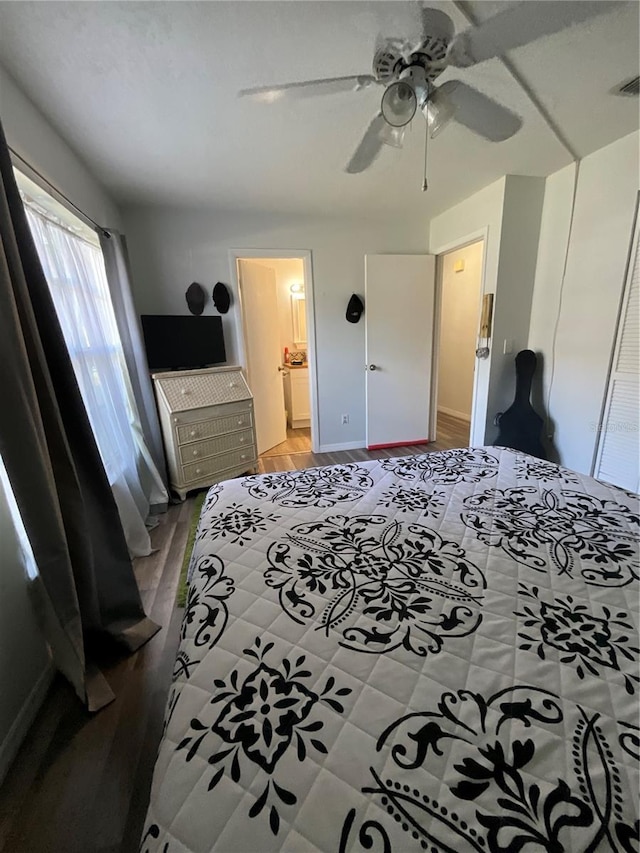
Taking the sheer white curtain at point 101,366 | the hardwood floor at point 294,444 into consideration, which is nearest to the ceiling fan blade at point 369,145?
the sheer white curtain at point 101,366

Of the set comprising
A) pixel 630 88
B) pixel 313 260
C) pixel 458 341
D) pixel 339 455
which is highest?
pixel 630 88

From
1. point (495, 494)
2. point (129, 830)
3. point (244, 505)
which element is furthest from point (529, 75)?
point (129, 830)

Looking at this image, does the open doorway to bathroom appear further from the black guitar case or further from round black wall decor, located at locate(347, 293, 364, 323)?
the black guitar case

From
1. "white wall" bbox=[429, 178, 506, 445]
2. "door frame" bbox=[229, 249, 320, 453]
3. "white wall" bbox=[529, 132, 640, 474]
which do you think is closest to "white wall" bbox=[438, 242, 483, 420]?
"white wall" bbox=[429, 178, 506, 445]

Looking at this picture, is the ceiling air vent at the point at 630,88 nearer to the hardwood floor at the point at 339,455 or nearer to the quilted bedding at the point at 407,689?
the quilted bedding at the point at 407,689

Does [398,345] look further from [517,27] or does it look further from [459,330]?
[517,27]

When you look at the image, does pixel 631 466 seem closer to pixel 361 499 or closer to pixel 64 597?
pixel 361 499

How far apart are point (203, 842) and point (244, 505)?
97 centimetres

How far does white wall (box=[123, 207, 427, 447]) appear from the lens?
3.06 metres

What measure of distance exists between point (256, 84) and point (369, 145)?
0.60 meters

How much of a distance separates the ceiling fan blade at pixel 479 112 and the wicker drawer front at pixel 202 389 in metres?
2.32

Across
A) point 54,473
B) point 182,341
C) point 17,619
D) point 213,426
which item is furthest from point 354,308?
point 17,619

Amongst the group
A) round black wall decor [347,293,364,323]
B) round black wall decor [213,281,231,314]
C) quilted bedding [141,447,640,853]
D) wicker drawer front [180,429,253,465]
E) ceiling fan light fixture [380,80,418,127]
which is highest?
ceiling fan light fixture [380,80,418,127]

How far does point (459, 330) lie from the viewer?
4984 mm
